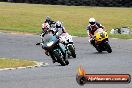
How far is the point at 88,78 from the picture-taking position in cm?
740

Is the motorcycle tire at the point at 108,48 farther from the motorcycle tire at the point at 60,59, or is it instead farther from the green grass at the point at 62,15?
the green grass at the point at 62,15

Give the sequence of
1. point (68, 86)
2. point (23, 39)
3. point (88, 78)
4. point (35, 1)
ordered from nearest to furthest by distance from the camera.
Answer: point (88, 78) → point (68, 86) → point (23, 39) → point (35, 1)

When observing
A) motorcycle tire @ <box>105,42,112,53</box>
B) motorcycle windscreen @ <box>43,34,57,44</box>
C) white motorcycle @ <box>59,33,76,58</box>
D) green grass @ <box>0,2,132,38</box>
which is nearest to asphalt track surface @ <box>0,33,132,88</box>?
motorcycle tire @ <box>105,42,112,53</box>

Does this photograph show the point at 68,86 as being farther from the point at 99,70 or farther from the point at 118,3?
the point at 118,3

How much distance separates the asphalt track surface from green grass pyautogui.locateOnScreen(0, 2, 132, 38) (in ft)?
28.6

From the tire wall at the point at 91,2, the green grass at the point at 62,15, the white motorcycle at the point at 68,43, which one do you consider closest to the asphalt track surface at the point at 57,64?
the white motorcycle at the point at 68,43

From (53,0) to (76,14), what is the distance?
815 centimetres

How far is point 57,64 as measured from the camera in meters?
18.2

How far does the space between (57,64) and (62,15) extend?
31.7 m

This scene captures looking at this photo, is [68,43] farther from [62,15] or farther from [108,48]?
[62,15]

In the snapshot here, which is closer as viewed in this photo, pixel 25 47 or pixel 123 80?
pixel 123 80

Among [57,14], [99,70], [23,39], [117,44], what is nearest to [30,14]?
[57,14]

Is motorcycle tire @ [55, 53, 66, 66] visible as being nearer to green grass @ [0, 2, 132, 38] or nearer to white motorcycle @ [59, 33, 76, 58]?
white motorcycle @ [59, 33, 76, 58]

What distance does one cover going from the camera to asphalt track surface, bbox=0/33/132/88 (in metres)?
12.4
